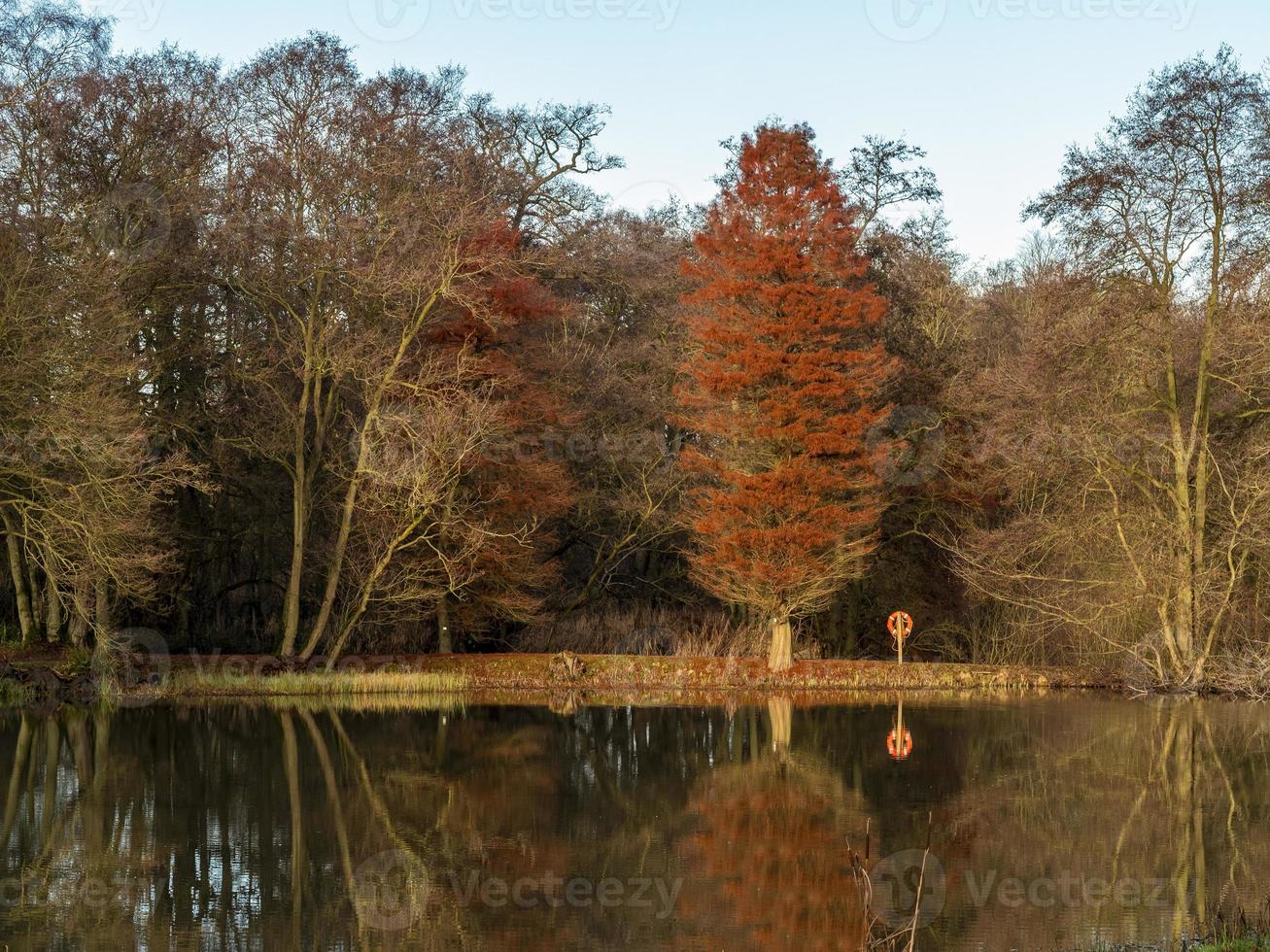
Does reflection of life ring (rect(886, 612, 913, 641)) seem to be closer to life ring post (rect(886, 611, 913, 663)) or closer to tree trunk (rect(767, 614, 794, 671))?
life ring post (rect(886, 611, 913, 663))

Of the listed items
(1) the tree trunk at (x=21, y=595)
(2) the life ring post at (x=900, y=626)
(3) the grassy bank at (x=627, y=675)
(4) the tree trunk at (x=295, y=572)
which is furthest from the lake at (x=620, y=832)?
(2) the life ring post at (x=900, y=626)

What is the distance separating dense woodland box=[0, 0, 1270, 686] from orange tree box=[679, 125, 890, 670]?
2.9 inches

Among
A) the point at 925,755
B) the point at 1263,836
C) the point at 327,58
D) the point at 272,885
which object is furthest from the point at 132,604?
the point at 1263,836

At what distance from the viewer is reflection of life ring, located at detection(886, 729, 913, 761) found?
17125 millimetres

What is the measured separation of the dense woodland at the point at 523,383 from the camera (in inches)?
965

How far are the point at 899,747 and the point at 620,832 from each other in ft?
20.8

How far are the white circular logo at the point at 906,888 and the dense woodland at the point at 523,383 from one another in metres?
14.0

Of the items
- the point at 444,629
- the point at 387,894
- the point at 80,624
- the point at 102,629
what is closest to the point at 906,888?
the point at 387,894

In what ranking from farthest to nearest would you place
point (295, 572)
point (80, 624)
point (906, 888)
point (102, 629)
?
point (295, 572) → point (80, 624) → point (102, 629) → point (906, 888)

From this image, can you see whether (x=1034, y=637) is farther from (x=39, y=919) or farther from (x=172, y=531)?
(x=39, y=919)

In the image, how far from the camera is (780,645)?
27.0 meters

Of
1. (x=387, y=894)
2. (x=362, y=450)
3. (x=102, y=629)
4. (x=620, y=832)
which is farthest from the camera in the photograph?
(x=362, y=450)

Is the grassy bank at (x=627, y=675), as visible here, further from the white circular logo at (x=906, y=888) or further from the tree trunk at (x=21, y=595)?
the white circular logo at (x=906, y=888)

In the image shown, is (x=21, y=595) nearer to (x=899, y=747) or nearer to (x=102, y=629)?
(x=102, y=629)
